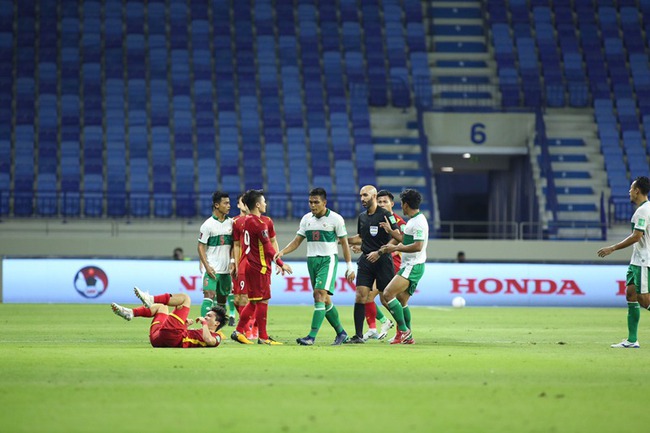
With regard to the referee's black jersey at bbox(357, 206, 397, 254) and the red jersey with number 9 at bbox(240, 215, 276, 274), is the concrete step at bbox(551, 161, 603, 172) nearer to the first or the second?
the referee's black jersey at bbox(357, 206, 397, 254)

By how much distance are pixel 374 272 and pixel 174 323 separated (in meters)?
3.10

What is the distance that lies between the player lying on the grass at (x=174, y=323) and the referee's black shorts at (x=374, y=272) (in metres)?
2.24

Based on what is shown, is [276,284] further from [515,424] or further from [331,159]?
[515,424]

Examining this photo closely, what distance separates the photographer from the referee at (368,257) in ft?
48.4

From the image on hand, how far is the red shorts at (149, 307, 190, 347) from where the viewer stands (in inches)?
511

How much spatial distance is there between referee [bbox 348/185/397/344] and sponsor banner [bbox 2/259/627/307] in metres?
12.0

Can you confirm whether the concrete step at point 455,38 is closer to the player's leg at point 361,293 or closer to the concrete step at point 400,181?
the concrete step at point 400,181

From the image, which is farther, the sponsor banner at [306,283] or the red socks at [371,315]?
the sponsor banner at [306,283]

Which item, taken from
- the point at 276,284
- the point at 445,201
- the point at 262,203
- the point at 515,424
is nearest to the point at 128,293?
the point at 276,284

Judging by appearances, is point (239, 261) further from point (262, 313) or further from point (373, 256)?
point (373, 256)

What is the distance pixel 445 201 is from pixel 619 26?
29.4 feet

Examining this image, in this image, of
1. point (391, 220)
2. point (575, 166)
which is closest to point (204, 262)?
point (391, 220)

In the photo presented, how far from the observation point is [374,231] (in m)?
14.8

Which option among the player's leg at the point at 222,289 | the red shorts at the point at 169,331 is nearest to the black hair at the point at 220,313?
the red shorts at the point at 169,331
